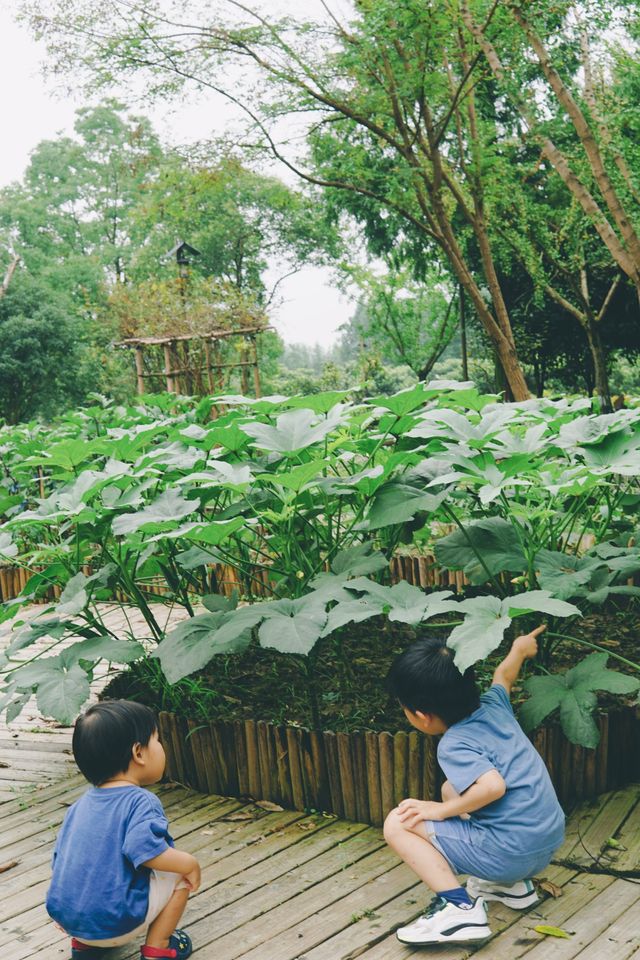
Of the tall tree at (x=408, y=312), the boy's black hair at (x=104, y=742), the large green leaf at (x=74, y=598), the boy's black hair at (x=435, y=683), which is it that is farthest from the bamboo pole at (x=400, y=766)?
the tall tree at (x=408, y=312)

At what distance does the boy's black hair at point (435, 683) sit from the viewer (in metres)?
2.26

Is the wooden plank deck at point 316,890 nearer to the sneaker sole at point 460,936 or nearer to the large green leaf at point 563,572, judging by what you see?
the sneaker sole at point 460,936

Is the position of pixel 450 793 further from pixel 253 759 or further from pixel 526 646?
pixel 253 759

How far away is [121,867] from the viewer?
2074 mm

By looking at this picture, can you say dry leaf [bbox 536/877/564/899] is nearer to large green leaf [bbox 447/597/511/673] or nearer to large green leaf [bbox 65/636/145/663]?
large green leaf [bbox 447/597/511/673]

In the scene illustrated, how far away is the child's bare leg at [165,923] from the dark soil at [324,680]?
836mm

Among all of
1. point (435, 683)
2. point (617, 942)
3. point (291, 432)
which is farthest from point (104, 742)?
point (617, 942)

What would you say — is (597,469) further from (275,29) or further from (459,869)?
(275,29)

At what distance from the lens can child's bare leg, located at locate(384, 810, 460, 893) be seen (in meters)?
2.14

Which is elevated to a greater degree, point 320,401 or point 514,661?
point 320,401

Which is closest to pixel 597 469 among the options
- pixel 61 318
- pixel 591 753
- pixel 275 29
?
pixel 591 753

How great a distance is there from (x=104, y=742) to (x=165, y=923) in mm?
439

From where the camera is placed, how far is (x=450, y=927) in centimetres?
206

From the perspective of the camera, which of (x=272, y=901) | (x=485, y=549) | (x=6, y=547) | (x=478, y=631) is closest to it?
(x=478, y=631)
